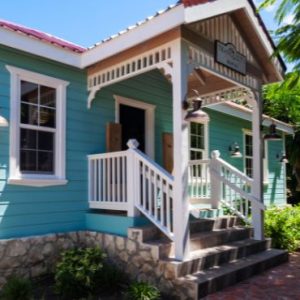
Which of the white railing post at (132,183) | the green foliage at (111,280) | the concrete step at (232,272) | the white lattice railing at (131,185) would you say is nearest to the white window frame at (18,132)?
the white lattice railing at (131,185)

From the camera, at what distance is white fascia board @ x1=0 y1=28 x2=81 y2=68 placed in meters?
5.59

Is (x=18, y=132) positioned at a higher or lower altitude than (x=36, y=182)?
higher

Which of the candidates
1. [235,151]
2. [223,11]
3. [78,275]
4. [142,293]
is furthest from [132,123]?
[235,151]

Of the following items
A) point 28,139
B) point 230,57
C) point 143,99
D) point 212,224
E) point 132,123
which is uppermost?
point 230,57

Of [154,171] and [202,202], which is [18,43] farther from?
[202,202]

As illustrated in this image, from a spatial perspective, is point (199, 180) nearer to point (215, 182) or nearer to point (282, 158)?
point (215, 182)

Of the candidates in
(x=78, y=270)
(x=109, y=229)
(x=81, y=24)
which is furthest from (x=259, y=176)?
(x=81, y=24)

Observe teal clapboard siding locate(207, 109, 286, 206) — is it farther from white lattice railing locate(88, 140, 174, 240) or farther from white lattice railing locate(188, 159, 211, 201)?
white lattice railing locate(88, 140, 174, 240)

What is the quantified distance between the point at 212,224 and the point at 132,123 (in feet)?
8.67

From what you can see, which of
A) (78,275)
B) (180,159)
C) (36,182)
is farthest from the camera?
(36,182)

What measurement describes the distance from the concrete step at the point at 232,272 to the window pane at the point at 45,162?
283 cm

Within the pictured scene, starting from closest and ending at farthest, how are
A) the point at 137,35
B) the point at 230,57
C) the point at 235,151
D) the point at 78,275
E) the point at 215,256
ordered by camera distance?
1. the point at 78,275
2. the point at 137,35
3. the point at 215,256
4. the point at 230,57
5. the point at 235,151

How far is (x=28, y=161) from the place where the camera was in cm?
603

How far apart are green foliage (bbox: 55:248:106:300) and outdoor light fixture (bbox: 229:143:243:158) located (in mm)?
6068
